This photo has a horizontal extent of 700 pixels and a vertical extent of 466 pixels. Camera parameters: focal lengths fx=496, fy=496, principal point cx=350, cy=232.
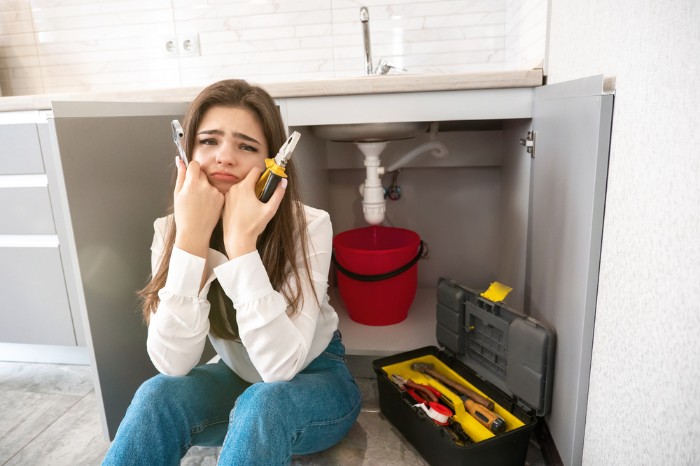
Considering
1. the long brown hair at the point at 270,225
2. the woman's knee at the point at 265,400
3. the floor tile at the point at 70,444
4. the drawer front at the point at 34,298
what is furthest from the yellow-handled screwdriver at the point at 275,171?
the drawer front at the point at 34,298

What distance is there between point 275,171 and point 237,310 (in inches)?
10.0

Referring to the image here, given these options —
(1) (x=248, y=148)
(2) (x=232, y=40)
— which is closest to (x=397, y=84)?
(1) (x=248, y=148)

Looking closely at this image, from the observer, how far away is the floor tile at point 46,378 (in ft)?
4.99

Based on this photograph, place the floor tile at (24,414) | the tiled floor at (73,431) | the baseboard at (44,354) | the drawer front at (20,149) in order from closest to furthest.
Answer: the tiled floor at (73,431)
the floor tile at (24,414)
the drawer front at (20,149)
the baseboard at (44,354)

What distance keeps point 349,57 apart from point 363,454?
4.63 ft

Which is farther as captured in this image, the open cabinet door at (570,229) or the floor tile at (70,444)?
the floor tile at (70,444)

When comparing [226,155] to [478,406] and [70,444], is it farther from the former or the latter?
[70,444]

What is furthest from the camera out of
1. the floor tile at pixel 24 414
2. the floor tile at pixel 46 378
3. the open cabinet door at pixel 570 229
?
the floor tile at pixel 46 378

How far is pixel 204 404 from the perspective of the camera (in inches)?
38.6

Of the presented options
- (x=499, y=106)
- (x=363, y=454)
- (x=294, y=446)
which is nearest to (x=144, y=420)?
(x=294, y=446)

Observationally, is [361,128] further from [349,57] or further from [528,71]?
[349,57]

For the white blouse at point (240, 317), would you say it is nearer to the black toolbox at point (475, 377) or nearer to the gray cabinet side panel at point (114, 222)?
the gray cabinet side panel at point (114, 222)

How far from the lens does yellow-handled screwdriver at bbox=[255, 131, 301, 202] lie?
87 cm

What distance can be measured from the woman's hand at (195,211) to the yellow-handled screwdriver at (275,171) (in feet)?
0.27
